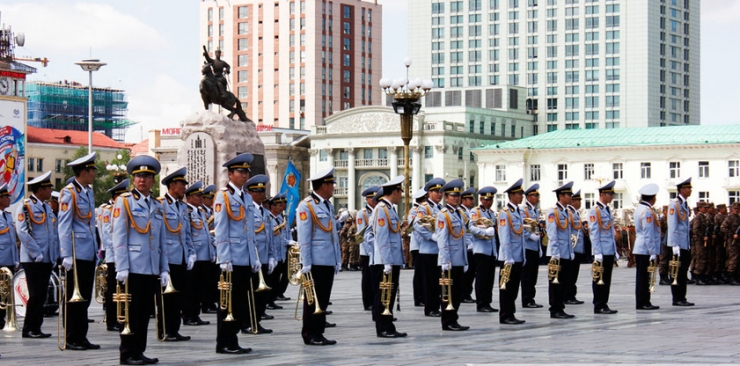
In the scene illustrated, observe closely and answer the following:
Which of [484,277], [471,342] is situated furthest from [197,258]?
[471,342]

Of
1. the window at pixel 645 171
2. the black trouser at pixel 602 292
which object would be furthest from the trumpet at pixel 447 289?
the window at pixel 645 171

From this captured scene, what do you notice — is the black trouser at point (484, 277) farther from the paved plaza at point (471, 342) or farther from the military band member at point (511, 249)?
the military band member at point (511, 249)

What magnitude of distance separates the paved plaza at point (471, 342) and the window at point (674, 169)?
74682 mm

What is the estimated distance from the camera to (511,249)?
55.7 ft

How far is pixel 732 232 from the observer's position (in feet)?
90.3

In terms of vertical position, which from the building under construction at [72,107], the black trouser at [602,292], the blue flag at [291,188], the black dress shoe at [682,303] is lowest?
the black dress shoe at [682,303]

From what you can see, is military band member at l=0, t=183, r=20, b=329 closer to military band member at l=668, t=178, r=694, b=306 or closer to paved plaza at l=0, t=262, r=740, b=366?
paved plaza at l=0, t=262, r=740, b=366

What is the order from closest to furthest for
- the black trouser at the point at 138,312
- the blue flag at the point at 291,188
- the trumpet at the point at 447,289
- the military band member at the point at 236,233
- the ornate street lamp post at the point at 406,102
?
the black trouser at the point at 138,312 → the military band member at the point at 236,233 → the trumpet at the point at 447,289 → the blue flag at the point at 291,188 → the ornate street lamp post at the point at 406,102

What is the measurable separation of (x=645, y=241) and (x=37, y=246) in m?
8.98

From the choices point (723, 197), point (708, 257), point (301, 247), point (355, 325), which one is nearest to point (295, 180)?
point (708, 257)

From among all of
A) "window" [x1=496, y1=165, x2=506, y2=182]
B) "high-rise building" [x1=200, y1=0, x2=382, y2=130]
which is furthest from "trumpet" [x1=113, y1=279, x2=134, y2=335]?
"high-rise building" [x1=200, y1=0, x2=382, y2=130]

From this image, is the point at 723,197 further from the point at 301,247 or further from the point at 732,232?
the point at 301,247

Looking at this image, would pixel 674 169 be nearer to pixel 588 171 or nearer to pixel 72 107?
pixel 588 171

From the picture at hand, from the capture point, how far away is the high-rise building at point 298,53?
454ft
